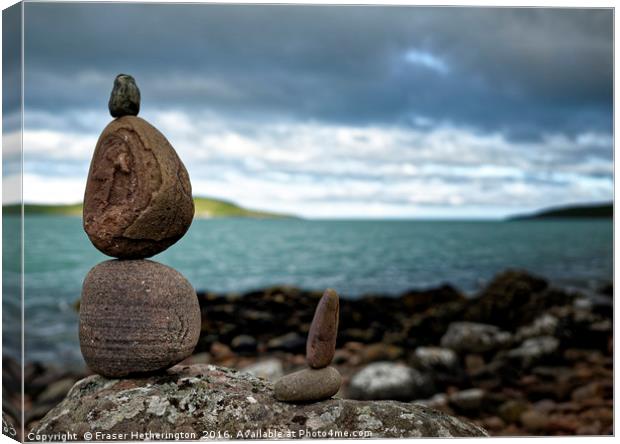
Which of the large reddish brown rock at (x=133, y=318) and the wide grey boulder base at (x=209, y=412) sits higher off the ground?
the large reddish brown rock at (x=133, y=318)

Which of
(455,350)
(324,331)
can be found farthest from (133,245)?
(455,350)

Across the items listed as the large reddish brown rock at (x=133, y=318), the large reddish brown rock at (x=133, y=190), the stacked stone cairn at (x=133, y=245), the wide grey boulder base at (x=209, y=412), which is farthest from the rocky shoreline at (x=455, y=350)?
the large reddish brown rock at (x=133, y=190)

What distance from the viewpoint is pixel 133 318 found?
7.72m

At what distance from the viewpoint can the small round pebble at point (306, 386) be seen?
7.98 m

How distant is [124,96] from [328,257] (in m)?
14.3

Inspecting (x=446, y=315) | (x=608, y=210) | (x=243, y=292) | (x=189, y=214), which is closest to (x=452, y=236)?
(x=446, y=315)

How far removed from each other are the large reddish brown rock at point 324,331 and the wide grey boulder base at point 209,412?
540 millimetres

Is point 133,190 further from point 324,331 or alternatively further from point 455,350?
point 455,350

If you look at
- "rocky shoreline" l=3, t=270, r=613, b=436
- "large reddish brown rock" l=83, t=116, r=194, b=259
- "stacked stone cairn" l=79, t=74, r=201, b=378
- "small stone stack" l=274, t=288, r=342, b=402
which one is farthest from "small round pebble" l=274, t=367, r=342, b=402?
"rocky shoreline" l=3, t=270, r=613, b=436

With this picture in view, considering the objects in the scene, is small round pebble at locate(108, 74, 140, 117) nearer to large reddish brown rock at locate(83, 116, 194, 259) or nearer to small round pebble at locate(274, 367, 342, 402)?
large reddish brown rock at locate(83, 116, 194, 259)

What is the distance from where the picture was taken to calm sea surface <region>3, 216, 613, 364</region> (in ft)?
47.4

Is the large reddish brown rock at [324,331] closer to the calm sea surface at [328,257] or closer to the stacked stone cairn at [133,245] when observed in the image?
the stacked stone cairn at [133,245]

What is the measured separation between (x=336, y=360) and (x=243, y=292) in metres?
3.32

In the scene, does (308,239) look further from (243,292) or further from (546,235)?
(546,235)
